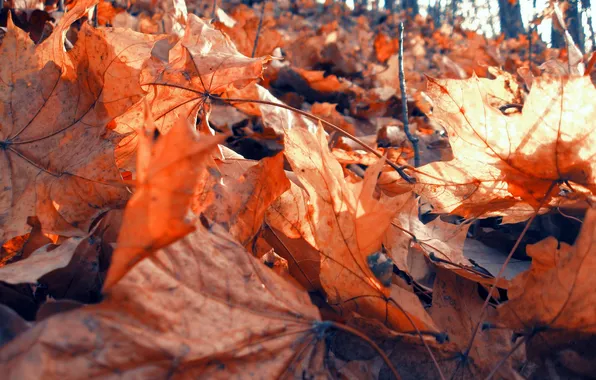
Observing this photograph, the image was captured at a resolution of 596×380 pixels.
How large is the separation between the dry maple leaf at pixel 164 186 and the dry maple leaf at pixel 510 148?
52 cm

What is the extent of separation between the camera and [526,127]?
0.73 metres

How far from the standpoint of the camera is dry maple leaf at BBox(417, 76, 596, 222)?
685 mm

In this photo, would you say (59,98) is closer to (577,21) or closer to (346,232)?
(346,232)

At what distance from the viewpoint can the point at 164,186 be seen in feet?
1.32

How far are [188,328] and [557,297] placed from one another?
0.43m

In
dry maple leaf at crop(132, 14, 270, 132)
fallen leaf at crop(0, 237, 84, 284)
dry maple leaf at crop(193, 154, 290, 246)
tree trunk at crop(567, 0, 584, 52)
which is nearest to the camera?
fallen leaf at crop(0, 237, 84, 284)

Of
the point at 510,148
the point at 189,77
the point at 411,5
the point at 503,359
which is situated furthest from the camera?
the point at 411,5

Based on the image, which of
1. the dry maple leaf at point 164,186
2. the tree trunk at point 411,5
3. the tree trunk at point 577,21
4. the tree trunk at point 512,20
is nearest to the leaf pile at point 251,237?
the dry maple leaf at point 164,186

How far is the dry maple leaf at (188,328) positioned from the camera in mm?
401

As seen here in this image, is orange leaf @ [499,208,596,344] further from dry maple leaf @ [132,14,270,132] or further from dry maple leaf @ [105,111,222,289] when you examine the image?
dry maple leaf @ [132,14,270,132]

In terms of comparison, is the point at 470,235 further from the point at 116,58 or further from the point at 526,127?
the point at 116,58

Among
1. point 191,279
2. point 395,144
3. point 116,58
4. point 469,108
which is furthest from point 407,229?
point 395,144

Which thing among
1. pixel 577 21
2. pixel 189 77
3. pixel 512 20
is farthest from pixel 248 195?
pixel 512 20

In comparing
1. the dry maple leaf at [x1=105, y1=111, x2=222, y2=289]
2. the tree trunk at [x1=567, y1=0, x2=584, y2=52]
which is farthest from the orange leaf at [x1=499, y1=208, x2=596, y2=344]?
the tree trunk at [x1=567, y1=0, x2=584, y2=52]
